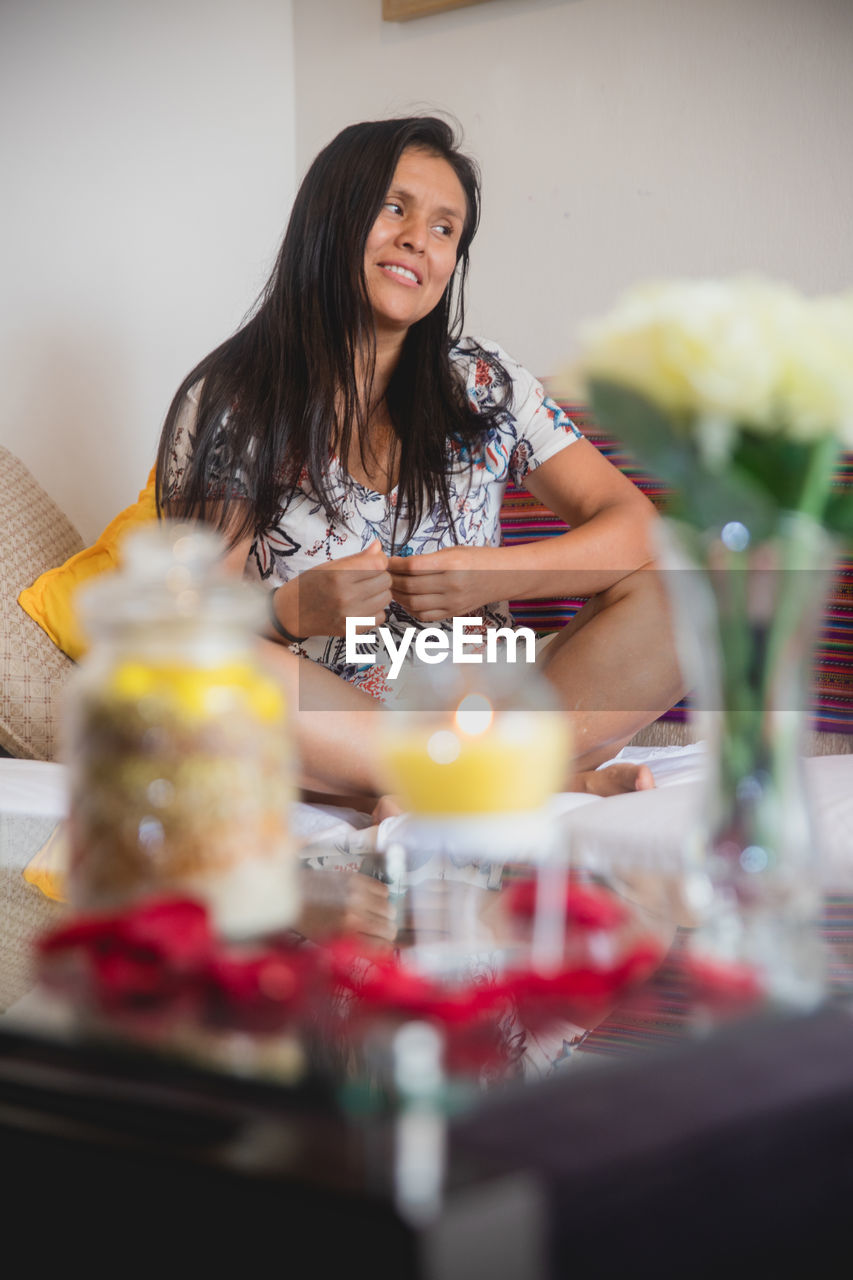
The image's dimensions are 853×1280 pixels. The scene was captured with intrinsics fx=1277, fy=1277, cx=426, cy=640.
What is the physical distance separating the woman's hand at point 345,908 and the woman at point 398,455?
71cm

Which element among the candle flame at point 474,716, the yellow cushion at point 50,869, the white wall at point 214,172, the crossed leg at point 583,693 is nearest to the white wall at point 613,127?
the white wall at point 214,172

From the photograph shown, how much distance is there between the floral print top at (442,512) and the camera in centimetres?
159

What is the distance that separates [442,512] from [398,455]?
0.10 metres

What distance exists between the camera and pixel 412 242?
1613 mm

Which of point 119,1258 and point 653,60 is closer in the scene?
point 119,1258

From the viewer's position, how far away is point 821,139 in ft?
5.69

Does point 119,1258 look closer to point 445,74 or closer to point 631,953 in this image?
point 631,953

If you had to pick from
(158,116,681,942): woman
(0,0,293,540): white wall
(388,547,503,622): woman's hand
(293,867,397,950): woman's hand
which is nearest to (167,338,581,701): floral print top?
(158,116,681,942): woman

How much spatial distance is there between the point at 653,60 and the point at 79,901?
1.72m

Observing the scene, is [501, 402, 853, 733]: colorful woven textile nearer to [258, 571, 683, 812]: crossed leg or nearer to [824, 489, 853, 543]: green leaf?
[258, 571, 683, 812]: crossed leg

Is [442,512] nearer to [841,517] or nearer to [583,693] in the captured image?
A: [583,693]

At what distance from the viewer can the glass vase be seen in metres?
0.53


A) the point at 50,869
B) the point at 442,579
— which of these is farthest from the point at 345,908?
the point at 442,579

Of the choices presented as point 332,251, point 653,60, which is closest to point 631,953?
point 332,251
